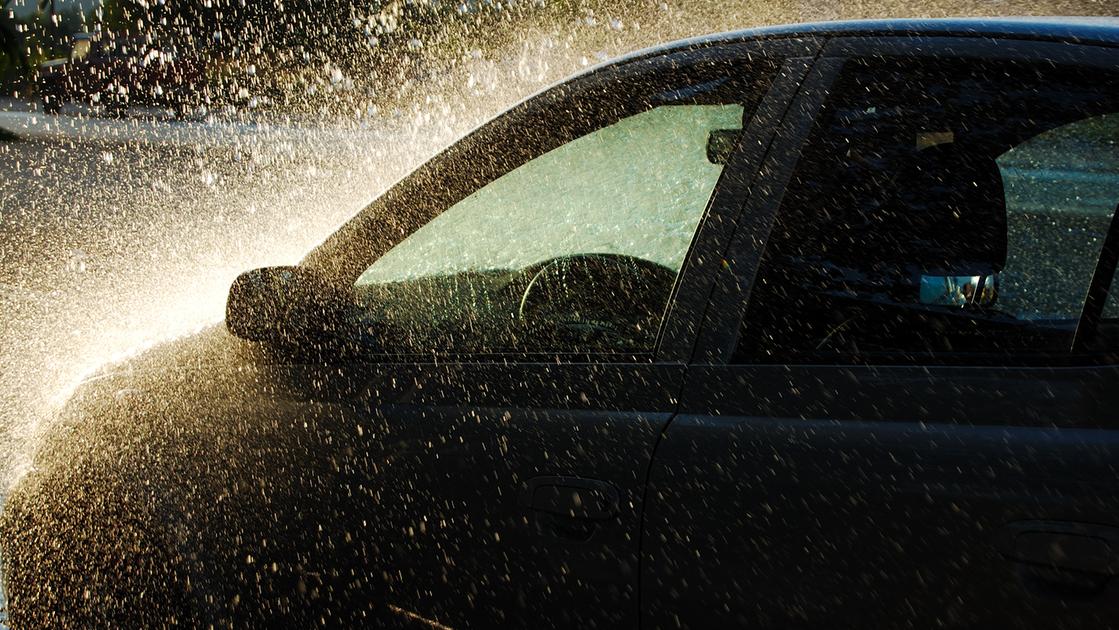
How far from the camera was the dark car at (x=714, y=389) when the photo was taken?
5.08 feet

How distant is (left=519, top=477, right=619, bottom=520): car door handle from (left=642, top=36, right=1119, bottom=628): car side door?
3.5 inches

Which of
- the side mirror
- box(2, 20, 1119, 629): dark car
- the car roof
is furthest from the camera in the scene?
the side mirror

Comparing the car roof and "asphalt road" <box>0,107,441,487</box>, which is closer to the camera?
the car roof

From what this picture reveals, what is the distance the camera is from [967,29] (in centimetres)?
192

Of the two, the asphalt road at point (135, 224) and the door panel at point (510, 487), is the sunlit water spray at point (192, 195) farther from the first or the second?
the door panel at point (510, 487)

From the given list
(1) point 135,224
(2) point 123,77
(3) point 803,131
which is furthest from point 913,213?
(2) point 123,77

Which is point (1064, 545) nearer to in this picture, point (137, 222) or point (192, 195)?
point (137, 222)

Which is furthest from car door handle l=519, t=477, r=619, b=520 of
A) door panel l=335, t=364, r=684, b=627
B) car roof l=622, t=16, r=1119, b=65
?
car roof l=622, t=16, r=1119, b=65

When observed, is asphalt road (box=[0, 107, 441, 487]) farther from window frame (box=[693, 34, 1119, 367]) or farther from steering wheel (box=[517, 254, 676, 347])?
window frame (box=[693, 34, 1119, 367])

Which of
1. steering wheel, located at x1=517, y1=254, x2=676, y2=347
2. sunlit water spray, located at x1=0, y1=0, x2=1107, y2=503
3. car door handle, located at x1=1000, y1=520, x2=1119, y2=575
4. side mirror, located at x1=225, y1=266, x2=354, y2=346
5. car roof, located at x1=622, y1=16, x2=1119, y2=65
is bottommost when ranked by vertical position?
sunlit water spray, located at x1=0, y1=0, x2=1107, y2=503

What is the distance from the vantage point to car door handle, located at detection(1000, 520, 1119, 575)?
1.37 metres

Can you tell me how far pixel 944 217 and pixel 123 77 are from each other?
2647cm

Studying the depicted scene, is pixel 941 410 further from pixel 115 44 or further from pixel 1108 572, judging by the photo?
pixel 115 44

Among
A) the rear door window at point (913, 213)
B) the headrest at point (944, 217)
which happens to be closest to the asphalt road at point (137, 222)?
the rear door window at point (913, 213)
